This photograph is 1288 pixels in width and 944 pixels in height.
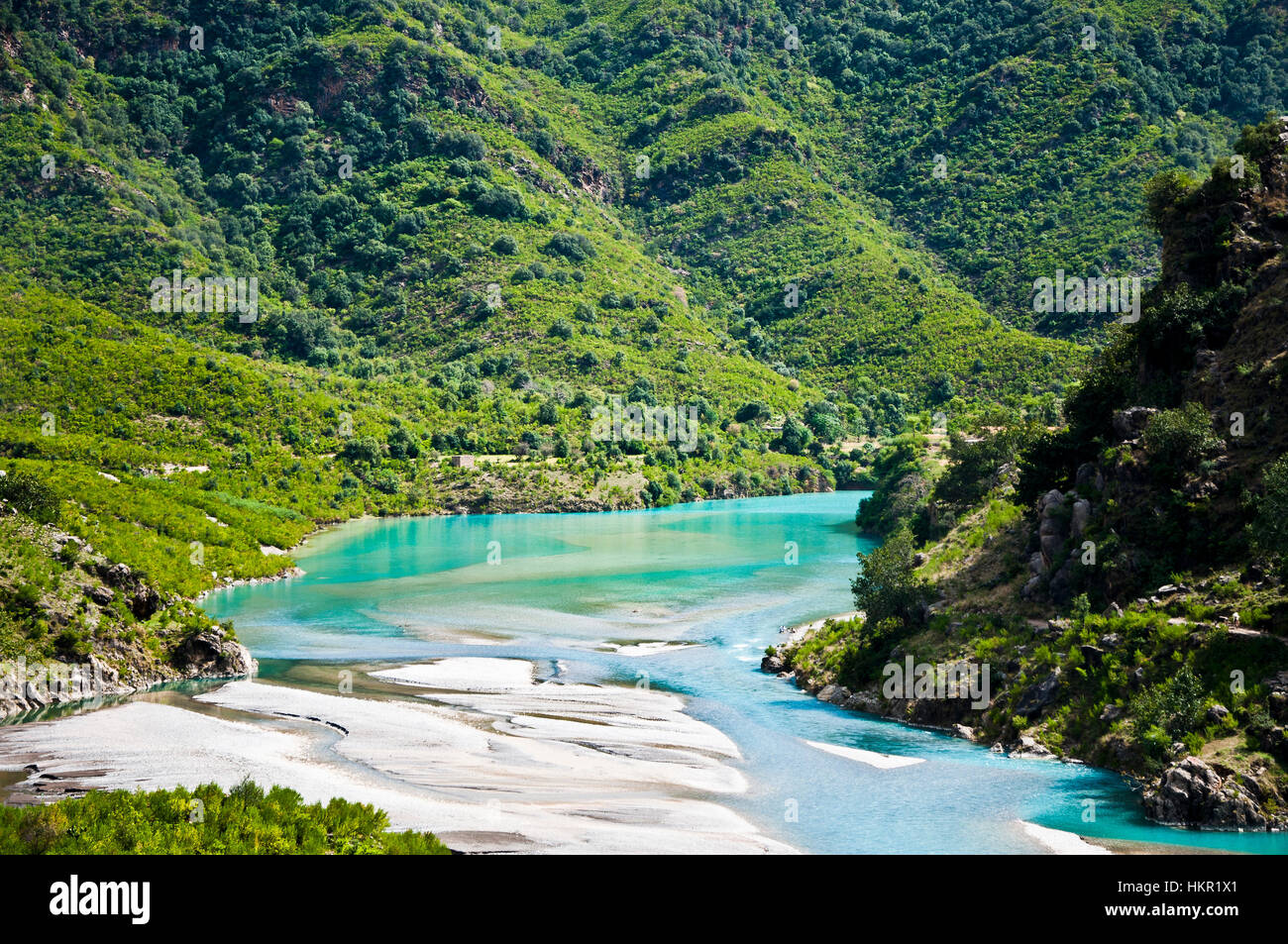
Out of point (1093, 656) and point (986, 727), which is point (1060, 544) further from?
point (986, 727)

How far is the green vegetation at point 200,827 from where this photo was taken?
69.5 ft

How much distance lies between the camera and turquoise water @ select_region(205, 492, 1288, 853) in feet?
94.4

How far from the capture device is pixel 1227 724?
93.8 ft

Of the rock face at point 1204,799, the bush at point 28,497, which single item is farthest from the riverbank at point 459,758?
the bush at point 28,497

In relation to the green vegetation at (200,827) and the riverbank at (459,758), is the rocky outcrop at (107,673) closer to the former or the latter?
the riverbank at (459,758)

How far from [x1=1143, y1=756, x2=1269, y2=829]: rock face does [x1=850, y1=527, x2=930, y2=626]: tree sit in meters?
14.5

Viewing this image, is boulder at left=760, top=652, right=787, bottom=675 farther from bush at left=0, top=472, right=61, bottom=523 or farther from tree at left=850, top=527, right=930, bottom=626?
bush at left=0, top=472, right=61, bottom=523

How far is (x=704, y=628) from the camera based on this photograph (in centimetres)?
5888

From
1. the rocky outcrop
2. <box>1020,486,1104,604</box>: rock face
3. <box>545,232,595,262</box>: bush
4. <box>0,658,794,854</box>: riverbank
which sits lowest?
<box>0,658,794,854</box>: riverbank

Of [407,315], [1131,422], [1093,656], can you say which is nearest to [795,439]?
[407,315]

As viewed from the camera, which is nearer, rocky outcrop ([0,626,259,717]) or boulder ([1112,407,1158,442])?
boulder ([1112,407,1158,442])

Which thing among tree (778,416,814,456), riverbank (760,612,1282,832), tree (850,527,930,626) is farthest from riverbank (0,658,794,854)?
tree (778,416,814,456)

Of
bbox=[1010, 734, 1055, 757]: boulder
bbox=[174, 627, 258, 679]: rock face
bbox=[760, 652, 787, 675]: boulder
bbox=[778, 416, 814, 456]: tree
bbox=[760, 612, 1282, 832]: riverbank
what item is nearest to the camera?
bbox=[760, 612, 1282, 832]: riverbank
